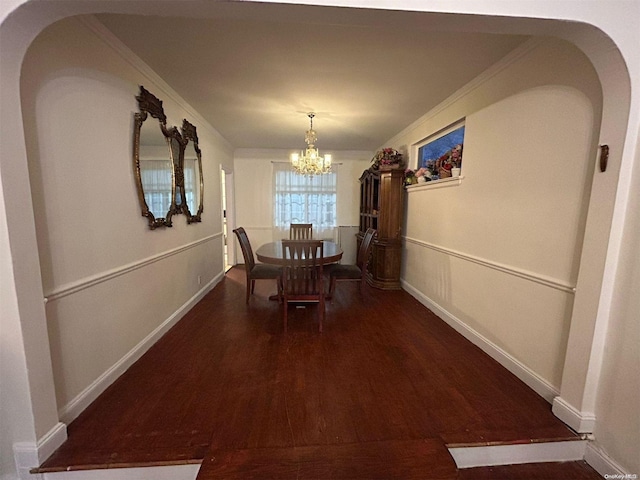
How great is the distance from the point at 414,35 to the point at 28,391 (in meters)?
2.78

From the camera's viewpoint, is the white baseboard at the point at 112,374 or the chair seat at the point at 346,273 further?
the chair seat at the point at 346,273

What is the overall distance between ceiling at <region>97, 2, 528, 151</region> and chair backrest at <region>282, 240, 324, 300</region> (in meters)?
1.44

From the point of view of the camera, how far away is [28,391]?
1.21 m

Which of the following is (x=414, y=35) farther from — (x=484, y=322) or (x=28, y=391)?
(x=28, y=391)

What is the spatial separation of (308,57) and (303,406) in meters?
2.37

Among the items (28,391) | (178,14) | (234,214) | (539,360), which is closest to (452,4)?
(178,14)

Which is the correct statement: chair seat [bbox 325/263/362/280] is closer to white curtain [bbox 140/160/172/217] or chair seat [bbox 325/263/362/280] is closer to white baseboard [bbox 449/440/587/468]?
white curtain [bbox 140/160/172/217]

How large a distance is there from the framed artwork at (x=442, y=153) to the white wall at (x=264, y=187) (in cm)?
193

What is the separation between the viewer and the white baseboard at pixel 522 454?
54.8 inches

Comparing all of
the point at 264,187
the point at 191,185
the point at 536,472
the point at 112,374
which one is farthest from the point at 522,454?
the point at 264,187

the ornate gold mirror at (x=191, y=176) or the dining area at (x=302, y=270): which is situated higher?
the ornate gold mirror at (x=191, y=176)

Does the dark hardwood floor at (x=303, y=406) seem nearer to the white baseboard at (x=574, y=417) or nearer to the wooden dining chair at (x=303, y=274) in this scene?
the white baseboard at (x=574, y=417)

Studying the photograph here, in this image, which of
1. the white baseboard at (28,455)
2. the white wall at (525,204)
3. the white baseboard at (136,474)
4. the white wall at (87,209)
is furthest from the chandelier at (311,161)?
the white baseboard at (28,455)

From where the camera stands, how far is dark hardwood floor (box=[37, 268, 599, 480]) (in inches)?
51.5
